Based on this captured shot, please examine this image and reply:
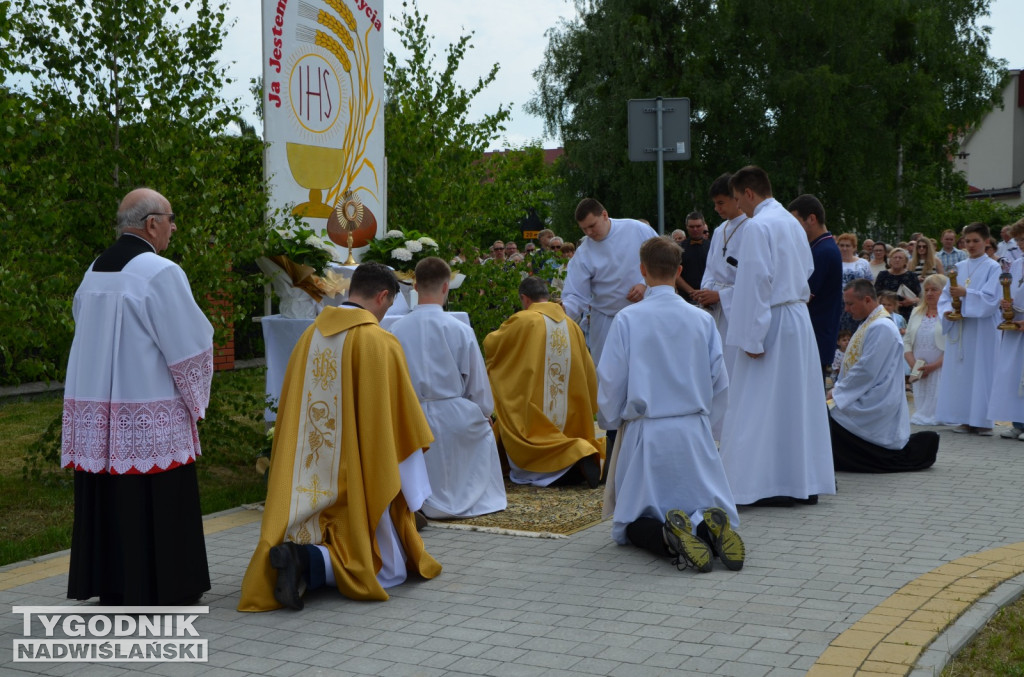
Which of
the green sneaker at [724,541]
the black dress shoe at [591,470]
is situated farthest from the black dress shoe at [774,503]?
the green sneaker at [724,541]

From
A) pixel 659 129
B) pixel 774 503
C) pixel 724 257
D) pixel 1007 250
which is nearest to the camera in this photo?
pixel 774 503

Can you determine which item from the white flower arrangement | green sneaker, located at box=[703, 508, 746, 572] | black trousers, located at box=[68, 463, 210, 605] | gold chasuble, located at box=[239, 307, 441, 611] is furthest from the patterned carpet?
black trousers, located at box=[68, 463, 210, 605]

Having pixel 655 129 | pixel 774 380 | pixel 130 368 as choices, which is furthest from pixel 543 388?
pixel 130 368

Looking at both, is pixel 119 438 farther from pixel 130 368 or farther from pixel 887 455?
pixel 887 455

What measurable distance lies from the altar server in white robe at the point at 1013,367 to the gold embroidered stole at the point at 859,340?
224 centimetres

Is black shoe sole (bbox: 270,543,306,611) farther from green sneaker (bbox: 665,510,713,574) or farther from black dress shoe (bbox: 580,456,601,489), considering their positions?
black dress shoe (bbox: 580,456,601,489)

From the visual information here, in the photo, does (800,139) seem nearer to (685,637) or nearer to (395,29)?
(395,29)

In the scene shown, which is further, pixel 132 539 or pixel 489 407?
pixel 489 407

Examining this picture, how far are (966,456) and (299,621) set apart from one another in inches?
264

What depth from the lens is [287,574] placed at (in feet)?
17.7

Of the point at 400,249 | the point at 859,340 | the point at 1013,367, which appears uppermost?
the point at 400,249

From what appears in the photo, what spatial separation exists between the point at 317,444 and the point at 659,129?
6.44 metres

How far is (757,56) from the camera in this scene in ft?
98.7

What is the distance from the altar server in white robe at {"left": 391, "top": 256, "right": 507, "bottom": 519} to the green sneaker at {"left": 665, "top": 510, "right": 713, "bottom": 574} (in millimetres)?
2004
